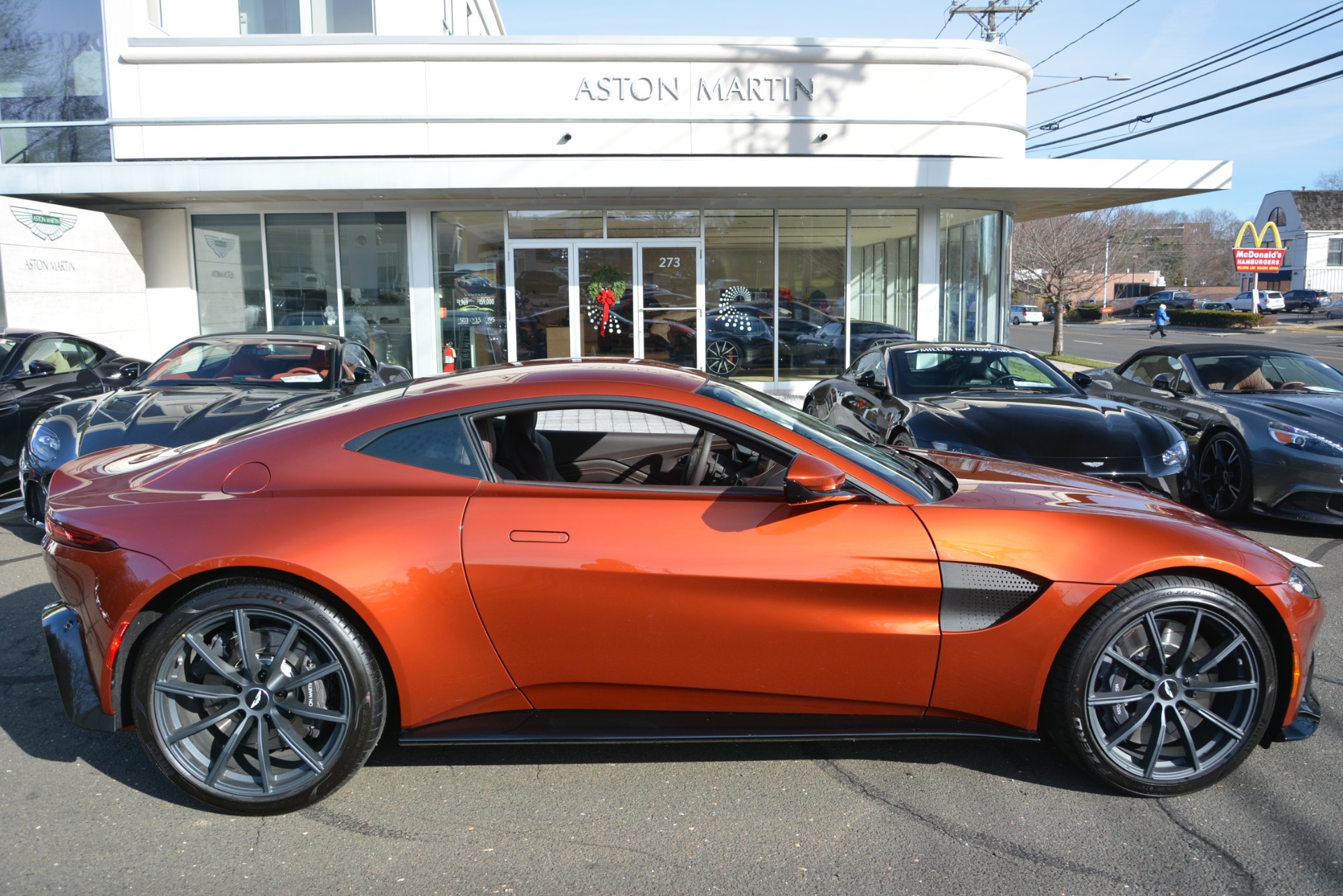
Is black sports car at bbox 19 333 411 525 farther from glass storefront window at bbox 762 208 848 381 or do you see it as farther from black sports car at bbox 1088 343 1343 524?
glass storefront window at bbox 762 208 848 381

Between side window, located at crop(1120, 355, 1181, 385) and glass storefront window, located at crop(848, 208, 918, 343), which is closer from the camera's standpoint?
side window, located at crop(1120, 355, 1181, 385)

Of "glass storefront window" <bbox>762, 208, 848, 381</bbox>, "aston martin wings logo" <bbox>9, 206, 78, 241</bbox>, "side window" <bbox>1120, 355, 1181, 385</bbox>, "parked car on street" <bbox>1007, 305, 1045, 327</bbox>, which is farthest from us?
"parked car on street" <bbox>1007, 305, 1045, 327</bbox>

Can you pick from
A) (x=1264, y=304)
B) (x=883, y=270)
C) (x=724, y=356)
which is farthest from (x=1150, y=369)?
(x=1264, y=304)

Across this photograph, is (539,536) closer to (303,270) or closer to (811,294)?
(811,294)

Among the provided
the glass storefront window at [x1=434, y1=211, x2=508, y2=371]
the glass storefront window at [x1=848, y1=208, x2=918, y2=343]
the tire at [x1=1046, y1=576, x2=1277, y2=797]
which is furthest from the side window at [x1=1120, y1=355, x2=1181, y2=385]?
the glass storefront window at [x1=434, y1=211, x2=508, y2=371]

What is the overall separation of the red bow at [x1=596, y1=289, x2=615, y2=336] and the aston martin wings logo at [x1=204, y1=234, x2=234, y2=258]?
5.93 m

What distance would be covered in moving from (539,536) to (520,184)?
11.1 metres

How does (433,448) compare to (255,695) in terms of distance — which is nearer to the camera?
(255,695)

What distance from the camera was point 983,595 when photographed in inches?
125

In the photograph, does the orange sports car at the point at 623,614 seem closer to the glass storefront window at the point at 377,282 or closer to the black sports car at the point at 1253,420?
the black sports car at the point at 1253,420

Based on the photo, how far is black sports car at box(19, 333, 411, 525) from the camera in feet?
20.4

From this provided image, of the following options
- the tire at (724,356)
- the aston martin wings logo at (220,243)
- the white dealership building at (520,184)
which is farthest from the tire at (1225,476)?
the aston martin wings logo at (220,243)

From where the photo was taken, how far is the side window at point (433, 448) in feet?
10.8

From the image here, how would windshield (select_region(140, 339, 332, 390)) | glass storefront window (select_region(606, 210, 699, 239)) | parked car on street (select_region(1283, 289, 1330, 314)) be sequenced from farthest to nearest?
parked car on street (select_region(1283, 289, 1330, 314)), glass storefront window (select_region(606, 210, 699, 239)), windshield (select_region(140, 339, 332, 390))
